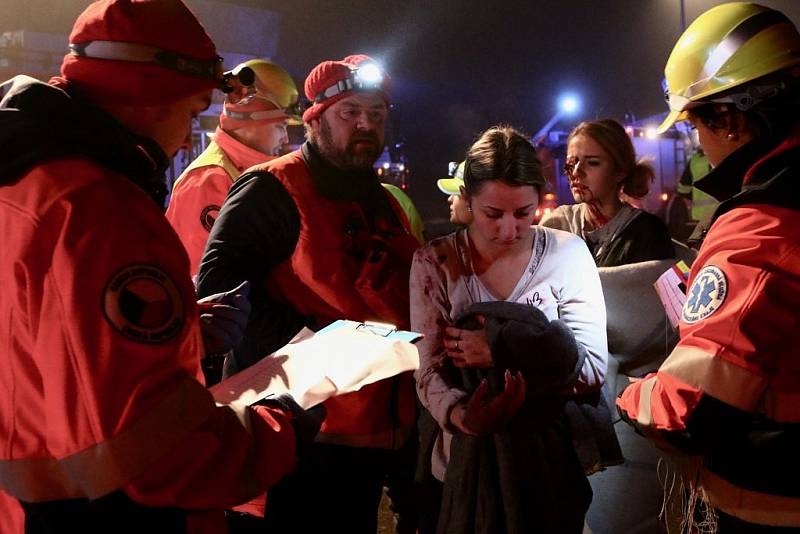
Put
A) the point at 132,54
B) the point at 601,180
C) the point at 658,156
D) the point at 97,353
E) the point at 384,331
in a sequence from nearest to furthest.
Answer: the point at 97,353
the point at 132,54
the point at 384,331
the point at 601,180
the point at 658,156

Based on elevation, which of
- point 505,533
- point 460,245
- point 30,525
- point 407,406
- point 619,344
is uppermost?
point 460,245

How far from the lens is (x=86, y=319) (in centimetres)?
126

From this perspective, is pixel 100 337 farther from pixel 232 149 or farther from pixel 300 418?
pixel 232 149

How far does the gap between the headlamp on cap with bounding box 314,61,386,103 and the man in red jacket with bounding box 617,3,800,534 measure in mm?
1565

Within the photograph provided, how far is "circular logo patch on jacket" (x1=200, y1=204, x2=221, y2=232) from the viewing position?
4043 mm

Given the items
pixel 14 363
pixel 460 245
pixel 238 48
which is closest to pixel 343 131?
pixel 460 245

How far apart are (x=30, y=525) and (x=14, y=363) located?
1.18ft

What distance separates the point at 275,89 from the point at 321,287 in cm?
245

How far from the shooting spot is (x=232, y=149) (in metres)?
4.46

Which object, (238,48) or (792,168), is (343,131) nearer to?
(792,168)

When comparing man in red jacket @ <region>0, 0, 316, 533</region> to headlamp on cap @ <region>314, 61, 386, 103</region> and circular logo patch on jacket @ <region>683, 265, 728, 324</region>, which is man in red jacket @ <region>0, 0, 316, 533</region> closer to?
circular logo patch on jacket @ <region>683, 265, 728, 324</region>

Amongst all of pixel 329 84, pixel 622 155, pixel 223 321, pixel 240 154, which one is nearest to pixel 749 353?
pixel 223 321

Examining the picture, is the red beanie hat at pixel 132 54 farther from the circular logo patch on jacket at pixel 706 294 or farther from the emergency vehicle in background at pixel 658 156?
the emergency vehicle in background at pixel 658 156

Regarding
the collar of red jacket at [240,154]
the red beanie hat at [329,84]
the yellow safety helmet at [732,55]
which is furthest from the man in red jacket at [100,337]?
the collar of red jacket at [240,154]
